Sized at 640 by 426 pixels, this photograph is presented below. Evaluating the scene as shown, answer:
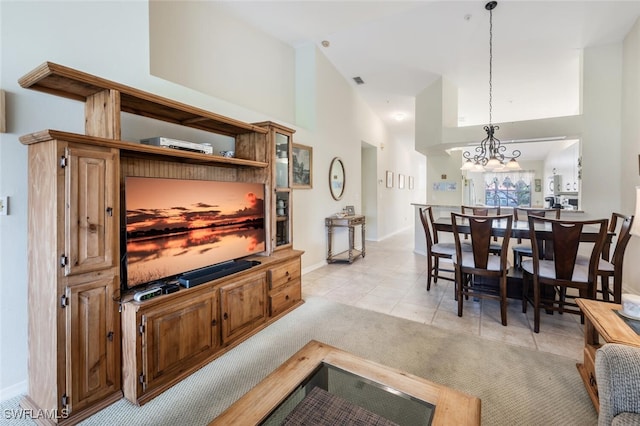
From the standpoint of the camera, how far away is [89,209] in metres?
1.53

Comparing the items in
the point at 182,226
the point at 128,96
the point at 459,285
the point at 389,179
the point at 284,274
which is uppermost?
the point at 389,179

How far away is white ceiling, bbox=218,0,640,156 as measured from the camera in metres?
3.33

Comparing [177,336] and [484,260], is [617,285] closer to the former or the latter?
[484,260]

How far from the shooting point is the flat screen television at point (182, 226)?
5.88ft

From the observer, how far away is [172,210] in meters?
2.02

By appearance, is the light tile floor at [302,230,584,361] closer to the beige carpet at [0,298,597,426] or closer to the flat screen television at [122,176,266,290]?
the beige carpet at [0,298,597,426]

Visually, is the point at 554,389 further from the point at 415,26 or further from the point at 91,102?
the point at 415,26

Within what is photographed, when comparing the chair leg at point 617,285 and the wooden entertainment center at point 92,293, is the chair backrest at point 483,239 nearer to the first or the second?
the chair leg at point 617,285

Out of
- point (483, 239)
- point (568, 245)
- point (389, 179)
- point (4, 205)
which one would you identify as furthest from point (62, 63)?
point (389, 179)

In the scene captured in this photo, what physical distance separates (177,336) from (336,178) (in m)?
3.77

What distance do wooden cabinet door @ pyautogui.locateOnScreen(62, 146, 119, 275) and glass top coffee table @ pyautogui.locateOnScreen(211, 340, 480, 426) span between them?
1.11 meters

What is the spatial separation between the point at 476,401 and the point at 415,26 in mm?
4141

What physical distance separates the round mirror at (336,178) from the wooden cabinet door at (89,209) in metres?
3.59

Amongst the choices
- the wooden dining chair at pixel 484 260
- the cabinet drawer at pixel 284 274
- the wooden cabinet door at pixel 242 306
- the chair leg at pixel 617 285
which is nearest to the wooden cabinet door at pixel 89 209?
the wooden cabinet door at pixel 242 306
